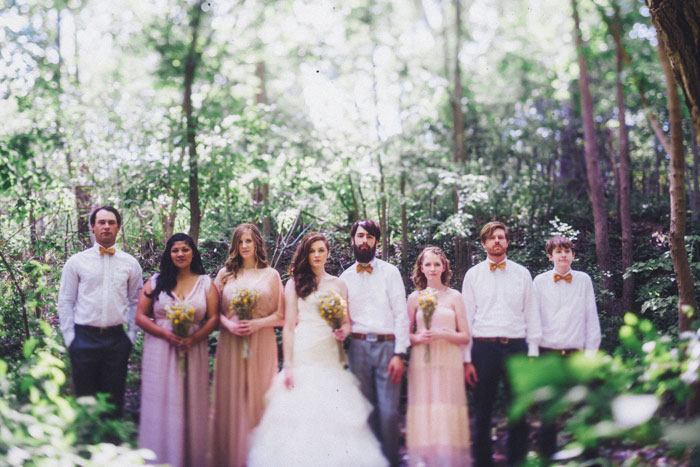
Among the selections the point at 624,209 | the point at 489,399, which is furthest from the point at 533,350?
the point at 624,209

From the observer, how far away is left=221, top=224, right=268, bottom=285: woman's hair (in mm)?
4427

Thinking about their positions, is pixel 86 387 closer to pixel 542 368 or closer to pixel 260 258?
pixel 260 258

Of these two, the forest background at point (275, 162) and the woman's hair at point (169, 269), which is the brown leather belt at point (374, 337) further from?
the forest background at point (275, 162)

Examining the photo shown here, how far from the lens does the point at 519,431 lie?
3.91 metres

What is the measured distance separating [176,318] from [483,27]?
41.3ft

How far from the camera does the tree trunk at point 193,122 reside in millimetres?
6367

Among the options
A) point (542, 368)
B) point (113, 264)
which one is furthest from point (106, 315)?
point (542, 368)

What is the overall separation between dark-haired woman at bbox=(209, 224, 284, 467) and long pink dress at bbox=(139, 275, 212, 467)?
14 cm

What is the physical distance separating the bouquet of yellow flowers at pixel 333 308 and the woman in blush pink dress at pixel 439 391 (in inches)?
24.0

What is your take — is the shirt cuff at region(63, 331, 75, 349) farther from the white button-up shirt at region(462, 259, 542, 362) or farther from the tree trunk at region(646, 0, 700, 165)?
the tree trunk at region(646, 0, 700, 165)

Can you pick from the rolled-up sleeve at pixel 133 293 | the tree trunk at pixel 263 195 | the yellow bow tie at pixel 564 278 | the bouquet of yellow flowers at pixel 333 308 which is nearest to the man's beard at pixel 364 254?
the bouquet of yellow flowers at pixel 333 308

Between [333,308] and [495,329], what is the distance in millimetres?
1332

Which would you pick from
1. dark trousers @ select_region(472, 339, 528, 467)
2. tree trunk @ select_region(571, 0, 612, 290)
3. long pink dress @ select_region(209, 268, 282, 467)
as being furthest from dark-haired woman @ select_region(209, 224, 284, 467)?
tree trunk @ select_region(571, 0, 612, 290)

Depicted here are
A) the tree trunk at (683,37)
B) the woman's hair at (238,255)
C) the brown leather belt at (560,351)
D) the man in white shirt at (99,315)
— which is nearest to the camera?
the tree trunk at (683,37)
